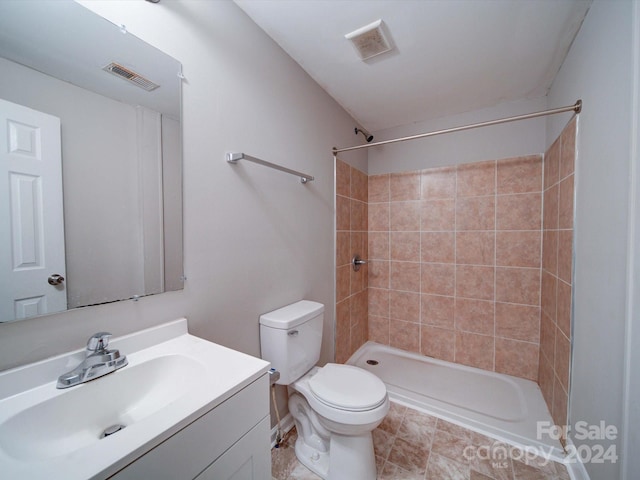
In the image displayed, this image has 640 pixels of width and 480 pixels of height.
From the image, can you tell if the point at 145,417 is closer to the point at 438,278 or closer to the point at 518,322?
the point at 438,278

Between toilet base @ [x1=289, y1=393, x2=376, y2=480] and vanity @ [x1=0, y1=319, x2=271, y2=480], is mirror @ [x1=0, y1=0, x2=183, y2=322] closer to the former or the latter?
vanity @ [x1=0, y1=319, x2=271, y2=480]

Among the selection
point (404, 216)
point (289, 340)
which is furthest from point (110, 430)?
point (404, 216)

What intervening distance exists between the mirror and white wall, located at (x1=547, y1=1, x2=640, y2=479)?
5.25 ft

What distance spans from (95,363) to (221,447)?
42 centimetres

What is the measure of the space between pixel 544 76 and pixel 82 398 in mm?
2812

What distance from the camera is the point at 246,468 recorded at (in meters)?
0.68

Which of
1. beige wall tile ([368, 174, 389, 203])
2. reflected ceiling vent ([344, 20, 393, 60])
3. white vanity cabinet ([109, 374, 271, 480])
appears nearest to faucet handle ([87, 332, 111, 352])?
white vanity cabinet ([109, 374, 271, 480])

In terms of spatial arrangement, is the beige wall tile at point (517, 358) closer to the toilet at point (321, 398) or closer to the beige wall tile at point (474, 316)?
the beige wall tile at point (474, 316)

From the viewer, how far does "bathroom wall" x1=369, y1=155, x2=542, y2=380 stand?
1.94 meters

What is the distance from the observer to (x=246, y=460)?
2.24 feet

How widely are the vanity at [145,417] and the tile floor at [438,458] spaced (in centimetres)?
80

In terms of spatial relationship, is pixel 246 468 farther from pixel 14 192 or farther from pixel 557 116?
pixel 557 116

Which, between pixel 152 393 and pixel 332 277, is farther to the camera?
pixel 332 277

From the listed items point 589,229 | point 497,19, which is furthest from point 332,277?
point 497,19
